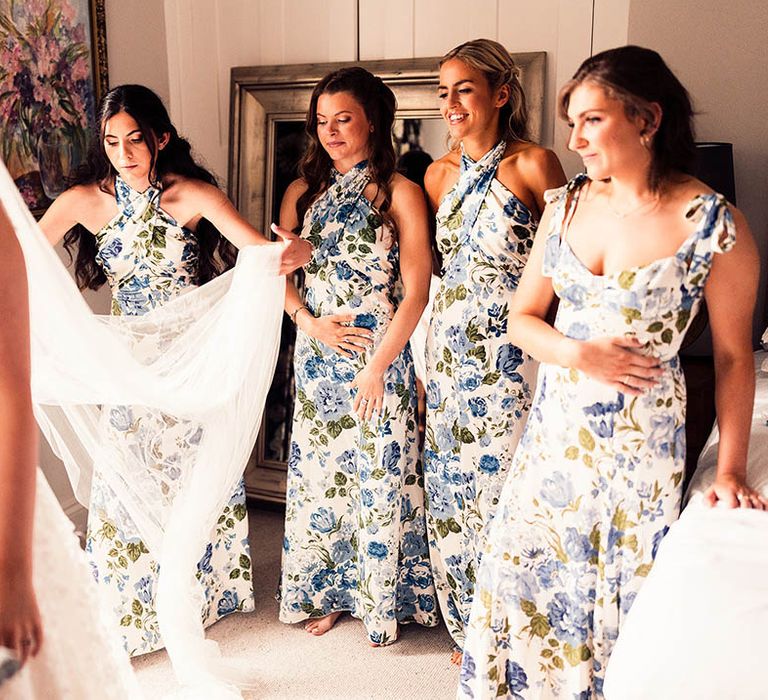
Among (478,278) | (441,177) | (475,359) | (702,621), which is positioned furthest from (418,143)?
(702,621)

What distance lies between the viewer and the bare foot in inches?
109

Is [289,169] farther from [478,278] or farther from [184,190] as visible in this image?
[478,278]

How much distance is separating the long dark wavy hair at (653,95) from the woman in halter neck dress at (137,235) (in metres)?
1.00

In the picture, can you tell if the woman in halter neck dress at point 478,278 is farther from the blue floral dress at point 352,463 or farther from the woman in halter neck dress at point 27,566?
the woman in halter neck dress at point 27,566

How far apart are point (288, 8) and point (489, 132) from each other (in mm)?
1447

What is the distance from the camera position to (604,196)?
1.79 metres

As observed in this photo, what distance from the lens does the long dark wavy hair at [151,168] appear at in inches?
91.6

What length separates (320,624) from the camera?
9.11 feet

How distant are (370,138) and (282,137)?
1.04 meters

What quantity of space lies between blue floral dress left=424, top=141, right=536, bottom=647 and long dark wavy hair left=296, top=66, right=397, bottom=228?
199 mm

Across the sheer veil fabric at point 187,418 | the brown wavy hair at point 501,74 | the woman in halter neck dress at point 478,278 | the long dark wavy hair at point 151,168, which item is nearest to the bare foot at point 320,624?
the sheer veil fabric at point 187,418

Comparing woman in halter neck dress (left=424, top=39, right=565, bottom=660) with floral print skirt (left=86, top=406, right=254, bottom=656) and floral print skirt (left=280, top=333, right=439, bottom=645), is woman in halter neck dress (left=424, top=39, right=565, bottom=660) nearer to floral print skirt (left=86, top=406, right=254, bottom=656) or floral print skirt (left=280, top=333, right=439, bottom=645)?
floral print skirt (left=280, top=333, right=439, bottom=645)

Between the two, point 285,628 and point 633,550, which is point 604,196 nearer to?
point 633,550

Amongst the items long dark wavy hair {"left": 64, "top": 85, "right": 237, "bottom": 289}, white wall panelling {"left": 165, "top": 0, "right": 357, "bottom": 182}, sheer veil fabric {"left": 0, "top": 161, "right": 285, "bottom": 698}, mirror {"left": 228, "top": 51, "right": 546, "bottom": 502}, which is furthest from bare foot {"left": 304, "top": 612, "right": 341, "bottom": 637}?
white wall panelling {"left": 165, "top": 0, "right": 357, "bottom": 182}
